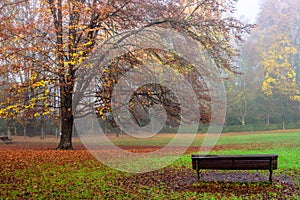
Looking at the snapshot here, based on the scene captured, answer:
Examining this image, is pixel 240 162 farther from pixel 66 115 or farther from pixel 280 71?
pixel 280 71

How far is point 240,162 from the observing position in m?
7.29

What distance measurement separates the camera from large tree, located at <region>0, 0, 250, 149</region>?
14.3 metres

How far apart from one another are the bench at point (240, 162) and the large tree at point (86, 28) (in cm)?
779

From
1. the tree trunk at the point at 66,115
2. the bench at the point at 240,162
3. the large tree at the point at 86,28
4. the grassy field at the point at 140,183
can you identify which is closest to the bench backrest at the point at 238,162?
the bench at the point at 240,162

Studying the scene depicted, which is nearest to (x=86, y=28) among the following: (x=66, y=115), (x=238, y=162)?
(x=66, y=115)

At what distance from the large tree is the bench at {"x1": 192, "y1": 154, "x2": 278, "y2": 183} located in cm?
779

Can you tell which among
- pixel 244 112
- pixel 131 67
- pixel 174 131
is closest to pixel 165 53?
pixel 131 67

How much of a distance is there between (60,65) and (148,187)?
8931mm

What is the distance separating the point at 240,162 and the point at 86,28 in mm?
10651

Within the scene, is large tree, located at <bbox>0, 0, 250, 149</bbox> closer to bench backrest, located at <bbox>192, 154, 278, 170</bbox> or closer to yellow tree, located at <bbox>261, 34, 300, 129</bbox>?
bench backrest, located at <bbox>192, 154, 278, 170</bbox>

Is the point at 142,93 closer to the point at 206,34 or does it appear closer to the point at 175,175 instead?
the point at 206,34

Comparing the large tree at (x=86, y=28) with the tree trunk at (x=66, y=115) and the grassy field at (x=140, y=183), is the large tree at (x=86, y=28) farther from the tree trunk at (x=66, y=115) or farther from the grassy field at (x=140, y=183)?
the grassy field at (x=140, y=183)

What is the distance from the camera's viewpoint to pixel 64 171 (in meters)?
9.43

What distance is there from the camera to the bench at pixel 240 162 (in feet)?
23.5
